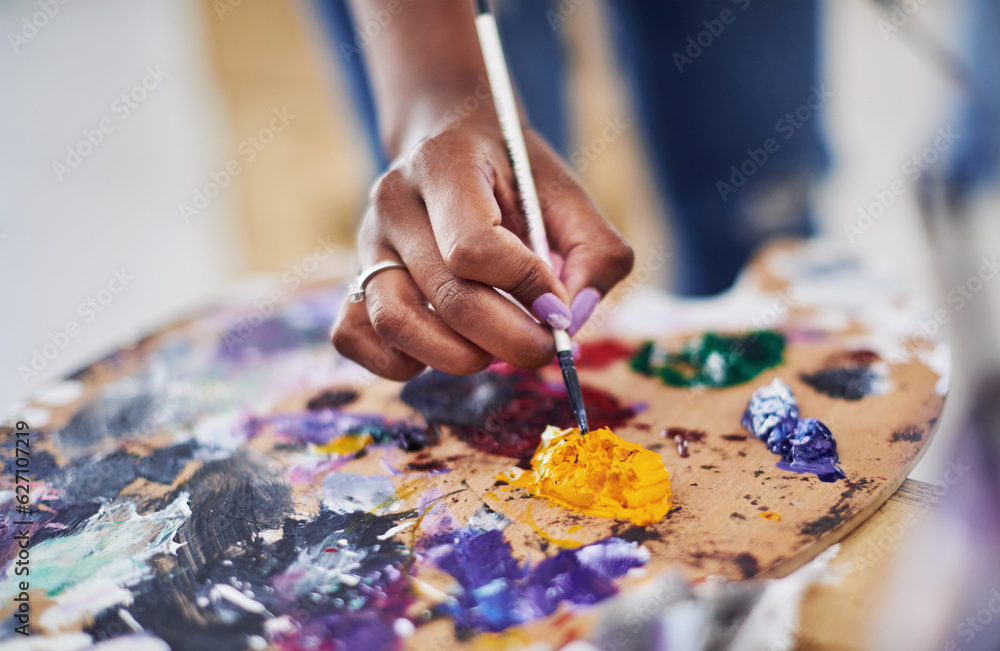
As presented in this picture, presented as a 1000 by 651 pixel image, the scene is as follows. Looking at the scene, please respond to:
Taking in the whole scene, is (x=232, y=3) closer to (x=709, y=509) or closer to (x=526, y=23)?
(x=526, y=23)

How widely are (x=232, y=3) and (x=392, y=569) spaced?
4245mm

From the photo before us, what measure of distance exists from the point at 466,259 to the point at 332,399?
1.54 ft

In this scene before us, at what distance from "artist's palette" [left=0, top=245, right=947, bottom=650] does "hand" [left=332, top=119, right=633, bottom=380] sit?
0.49ft

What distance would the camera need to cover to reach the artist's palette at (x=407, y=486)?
0.80 meters

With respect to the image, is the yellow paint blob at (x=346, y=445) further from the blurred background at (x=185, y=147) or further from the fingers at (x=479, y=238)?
the blurred background at (x=185, y=147)

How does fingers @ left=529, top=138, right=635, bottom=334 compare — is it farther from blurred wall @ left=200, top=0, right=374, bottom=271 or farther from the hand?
blurred wall @ left=200, top=0, right=374, bottom=271

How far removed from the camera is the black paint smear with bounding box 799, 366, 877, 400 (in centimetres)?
111

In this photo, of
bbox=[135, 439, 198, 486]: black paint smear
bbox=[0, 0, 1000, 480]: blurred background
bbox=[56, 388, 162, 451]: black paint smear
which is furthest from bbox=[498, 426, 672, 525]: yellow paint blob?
bbox=[0, 0, 1000, 480]: blurred background

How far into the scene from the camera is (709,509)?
0.89 metres

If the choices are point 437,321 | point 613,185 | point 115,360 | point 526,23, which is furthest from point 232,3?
point 437,321

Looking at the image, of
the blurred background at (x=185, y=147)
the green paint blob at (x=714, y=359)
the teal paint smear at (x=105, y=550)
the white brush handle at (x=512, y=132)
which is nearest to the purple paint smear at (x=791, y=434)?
the green paint blob at (x=714, y=359)

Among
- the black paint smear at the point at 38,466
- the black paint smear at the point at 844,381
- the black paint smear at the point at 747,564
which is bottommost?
the black paint smear at the point at 747,564

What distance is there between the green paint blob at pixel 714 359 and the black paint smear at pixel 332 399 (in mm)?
512

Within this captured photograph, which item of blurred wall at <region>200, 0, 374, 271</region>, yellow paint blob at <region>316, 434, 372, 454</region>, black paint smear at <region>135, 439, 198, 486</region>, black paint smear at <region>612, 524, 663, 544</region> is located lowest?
black paint smear at <region>612, 524, 663, 544</region>
